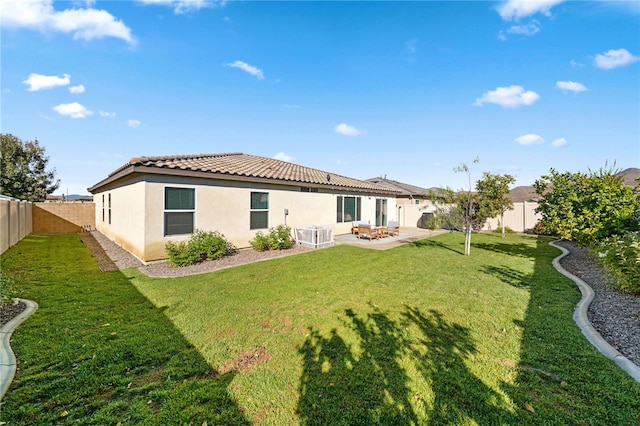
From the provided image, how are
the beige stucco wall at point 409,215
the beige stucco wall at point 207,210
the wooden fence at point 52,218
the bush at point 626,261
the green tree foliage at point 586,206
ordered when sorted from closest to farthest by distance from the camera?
the bush at point 626,261 → the green tree foliage at point 586,206 → the beige stucco wall at point 207,210 → the wooden fence at point 52,218 → the beige stucco wall at point 409,215

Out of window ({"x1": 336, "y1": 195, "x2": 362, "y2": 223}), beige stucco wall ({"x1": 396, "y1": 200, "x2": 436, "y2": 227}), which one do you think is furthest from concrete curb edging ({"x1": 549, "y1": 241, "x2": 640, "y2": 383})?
beige stucco wall ({"x1": 396, "y1": 200, "x2": 436, "y2": 227})

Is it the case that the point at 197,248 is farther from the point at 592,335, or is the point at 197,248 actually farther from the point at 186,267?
the point at 592,335

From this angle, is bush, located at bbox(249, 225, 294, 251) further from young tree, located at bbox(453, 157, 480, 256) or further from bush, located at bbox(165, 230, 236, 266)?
young tree, located at bbox(453, 157, 480, 256)

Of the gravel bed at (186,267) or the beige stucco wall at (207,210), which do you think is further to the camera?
the beige stucco wall at (207,210)

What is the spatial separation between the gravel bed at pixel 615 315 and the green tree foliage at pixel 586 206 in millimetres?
1258

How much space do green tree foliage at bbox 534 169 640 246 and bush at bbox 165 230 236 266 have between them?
37.0 feet

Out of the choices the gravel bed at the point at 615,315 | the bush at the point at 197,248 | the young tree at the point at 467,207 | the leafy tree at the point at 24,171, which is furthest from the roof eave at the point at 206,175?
the leafy tree at the point at 24,171

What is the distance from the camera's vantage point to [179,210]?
9.75 metres

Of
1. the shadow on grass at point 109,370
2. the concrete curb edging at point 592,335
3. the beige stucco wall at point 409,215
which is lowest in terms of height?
the shadow on grass at point 109,370

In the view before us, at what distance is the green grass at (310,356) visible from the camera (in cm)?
270

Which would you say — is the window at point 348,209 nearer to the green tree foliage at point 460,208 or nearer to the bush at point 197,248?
the green tree foliage at point 460,208

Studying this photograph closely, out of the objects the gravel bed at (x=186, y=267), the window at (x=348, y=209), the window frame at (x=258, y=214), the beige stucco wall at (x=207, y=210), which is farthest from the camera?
the window at (x=348, y=209)

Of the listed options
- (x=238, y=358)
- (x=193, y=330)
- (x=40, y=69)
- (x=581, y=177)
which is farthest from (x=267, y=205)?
(x=581, y=177)

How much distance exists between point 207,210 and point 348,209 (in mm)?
9131
